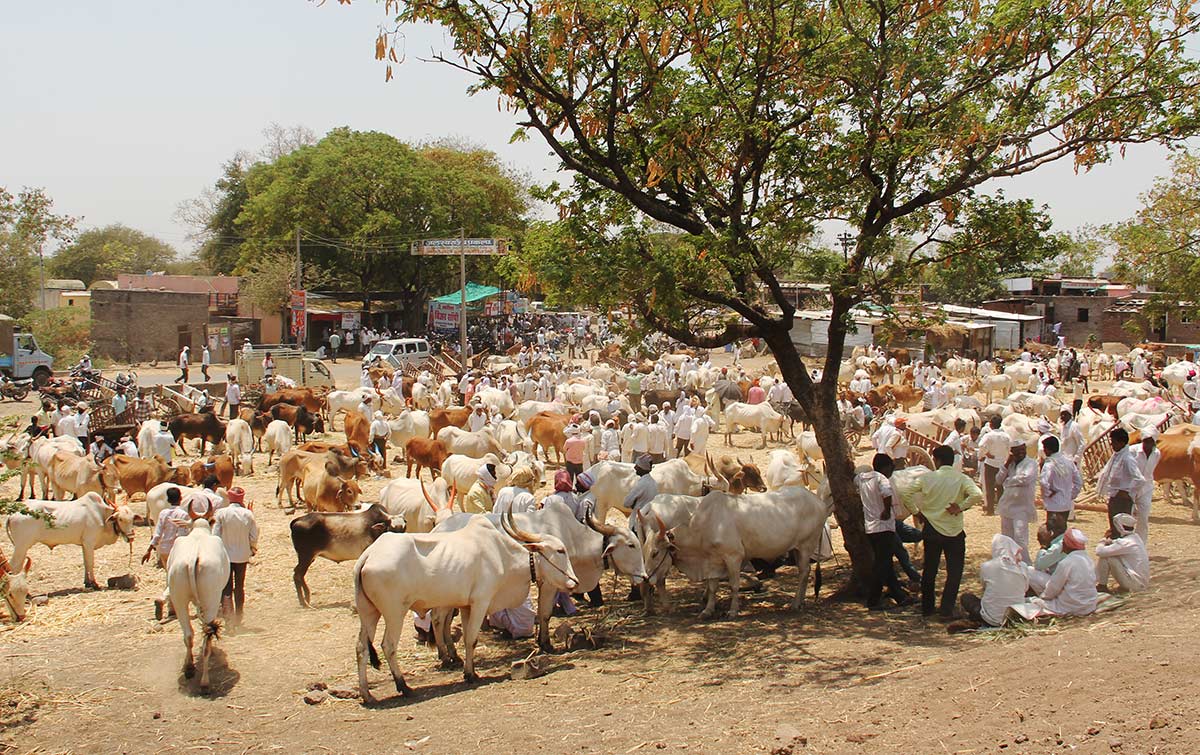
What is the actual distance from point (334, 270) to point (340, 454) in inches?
1539

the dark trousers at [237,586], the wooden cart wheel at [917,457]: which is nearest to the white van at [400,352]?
the wooden cart wheel at [917,457]

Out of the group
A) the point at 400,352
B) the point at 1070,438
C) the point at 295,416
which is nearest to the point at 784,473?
the point at 1070,438

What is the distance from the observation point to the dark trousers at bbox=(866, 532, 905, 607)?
10.4m

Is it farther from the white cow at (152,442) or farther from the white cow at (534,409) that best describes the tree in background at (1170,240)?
the white cow at (152,442)

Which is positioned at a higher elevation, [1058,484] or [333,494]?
[1058,484]

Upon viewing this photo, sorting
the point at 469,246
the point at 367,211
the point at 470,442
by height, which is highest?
the point at 367,211

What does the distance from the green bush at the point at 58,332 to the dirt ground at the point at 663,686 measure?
32.1 meters

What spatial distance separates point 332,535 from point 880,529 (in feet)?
19.1

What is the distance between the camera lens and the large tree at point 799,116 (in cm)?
1045

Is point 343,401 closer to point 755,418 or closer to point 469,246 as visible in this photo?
point 755,418

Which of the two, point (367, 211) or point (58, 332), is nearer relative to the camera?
point (58, 332)

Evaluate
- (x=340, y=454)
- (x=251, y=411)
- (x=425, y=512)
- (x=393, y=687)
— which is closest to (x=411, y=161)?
(x=251, y=411)

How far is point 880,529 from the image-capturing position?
10.4 meters

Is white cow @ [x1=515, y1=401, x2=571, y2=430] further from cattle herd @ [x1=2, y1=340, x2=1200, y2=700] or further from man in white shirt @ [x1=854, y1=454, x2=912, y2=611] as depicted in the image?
man in white shirt @ [x1=854, y1=454, x2=912, y2=611]
